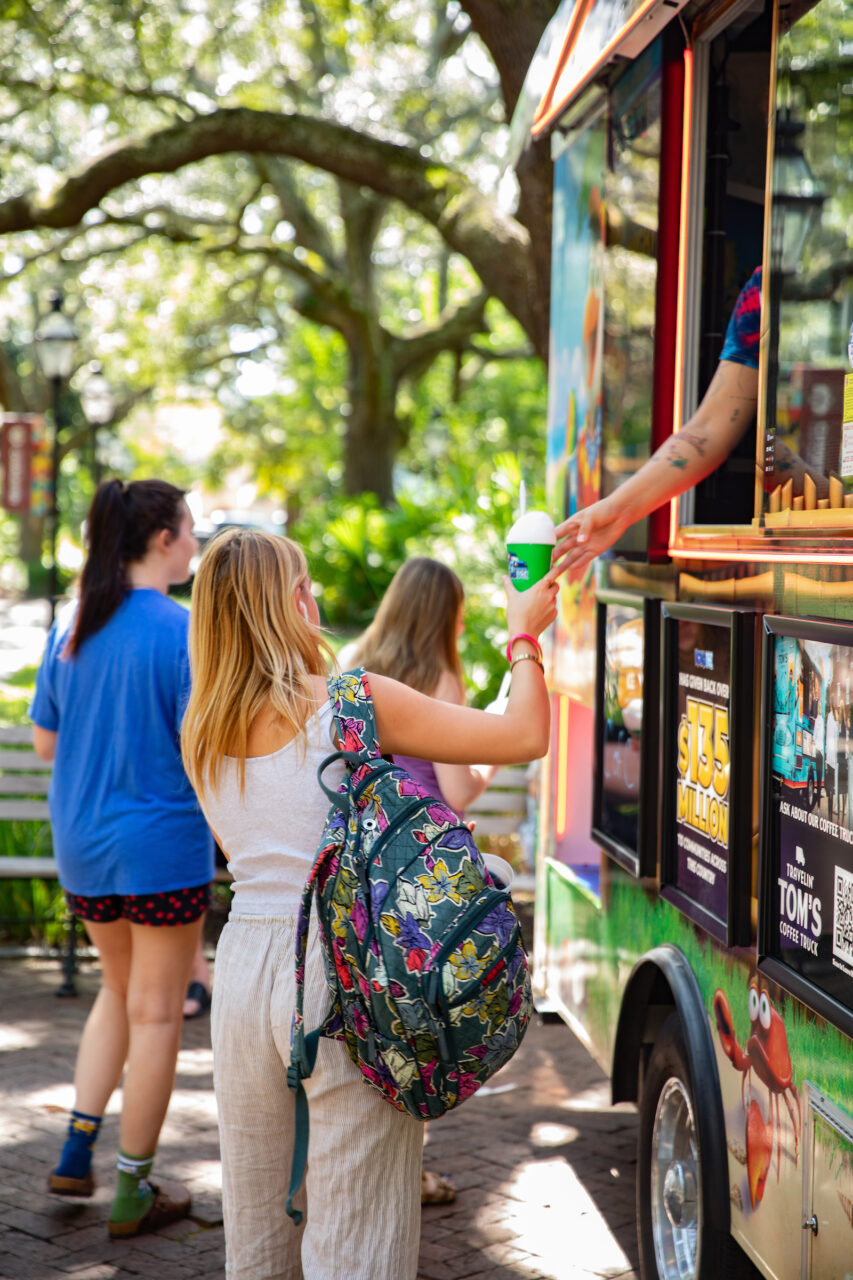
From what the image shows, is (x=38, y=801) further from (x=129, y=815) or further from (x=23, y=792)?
(x=129, y=815)

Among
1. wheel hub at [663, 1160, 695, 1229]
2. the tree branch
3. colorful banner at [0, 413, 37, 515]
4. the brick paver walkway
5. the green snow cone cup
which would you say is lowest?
the brick paver walkway

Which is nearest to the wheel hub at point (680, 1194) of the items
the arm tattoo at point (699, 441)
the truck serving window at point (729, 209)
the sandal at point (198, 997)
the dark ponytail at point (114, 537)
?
the truck serving window at point (729, 209)

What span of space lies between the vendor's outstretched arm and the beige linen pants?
1133mm

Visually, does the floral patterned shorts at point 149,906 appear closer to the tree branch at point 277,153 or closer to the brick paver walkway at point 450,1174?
the brick paver walkway at point 450,1174

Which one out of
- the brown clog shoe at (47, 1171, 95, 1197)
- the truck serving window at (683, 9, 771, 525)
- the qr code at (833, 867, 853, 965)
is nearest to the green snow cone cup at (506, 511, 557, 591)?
the truck serving window at (683, 9, 771, 525)

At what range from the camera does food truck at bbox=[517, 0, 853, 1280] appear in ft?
7.46

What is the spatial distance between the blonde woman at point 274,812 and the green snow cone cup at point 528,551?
75 millimetres

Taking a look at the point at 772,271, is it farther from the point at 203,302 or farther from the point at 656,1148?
the point at 203,302

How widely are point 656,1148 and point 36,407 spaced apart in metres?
29.4

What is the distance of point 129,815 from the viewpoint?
12.7ft

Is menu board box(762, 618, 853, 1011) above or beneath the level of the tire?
above

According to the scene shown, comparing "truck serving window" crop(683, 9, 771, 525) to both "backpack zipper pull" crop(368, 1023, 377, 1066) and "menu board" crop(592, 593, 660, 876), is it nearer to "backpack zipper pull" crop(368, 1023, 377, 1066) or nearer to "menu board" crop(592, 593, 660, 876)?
"menu board" crop(592, 593, 660, 876)

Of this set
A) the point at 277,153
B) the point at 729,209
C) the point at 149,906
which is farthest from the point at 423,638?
the point at 277,153

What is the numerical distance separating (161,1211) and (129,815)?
1.22 meters
